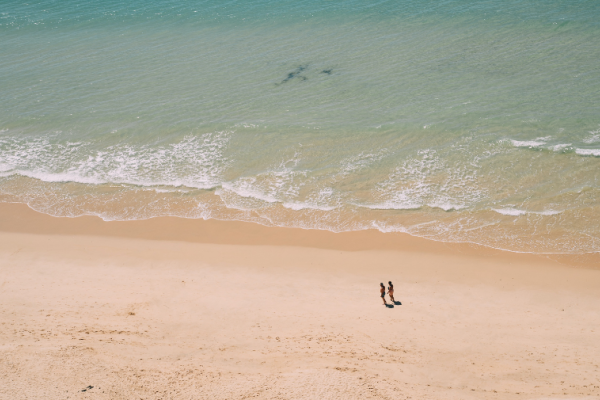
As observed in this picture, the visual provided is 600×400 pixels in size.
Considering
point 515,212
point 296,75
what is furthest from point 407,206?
point 296,75

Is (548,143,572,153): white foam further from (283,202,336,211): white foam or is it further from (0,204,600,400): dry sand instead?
(283,202,336,211): white foam

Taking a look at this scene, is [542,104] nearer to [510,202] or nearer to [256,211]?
[510,202]

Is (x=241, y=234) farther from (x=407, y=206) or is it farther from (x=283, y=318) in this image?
(x=407, y=206)

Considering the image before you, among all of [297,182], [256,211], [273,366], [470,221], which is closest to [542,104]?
[470,221]

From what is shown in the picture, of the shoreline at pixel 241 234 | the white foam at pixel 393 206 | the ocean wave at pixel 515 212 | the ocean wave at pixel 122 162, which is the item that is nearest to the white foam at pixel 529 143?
the ocean wave at pixel 515 212

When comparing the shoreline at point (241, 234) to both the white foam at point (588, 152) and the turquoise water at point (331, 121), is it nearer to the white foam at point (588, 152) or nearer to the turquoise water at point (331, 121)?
the turquoise water at point (331, 121)
